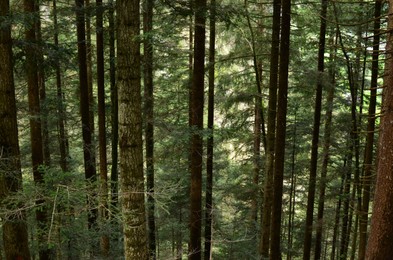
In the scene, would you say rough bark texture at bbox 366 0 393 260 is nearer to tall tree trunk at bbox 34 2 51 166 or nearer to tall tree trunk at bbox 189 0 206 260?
tall tree trunk at bbox 189 0 206 260

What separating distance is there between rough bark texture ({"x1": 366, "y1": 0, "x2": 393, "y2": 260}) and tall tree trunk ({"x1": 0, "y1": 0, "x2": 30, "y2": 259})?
534 cm

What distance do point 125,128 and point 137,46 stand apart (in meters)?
1.05

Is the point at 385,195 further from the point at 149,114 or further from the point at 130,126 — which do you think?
the point at 149,114

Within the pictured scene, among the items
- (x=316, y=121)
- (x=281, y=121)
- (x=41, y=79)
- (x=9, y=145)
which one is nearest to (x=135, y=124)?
(x=9, y=145)

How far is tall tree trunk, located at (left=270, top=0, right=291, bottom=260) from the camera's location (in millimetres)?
8375

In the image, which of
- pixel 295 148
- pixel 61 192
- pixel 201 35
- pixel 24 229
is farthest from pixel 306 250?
pixel 61 192

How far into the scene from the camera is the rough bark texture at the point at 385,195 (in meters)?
4.17

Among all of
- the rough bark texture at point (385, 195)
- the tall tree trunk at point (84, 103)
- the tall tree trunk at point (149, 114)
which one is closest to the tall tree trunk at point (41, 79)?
the tall tree trunk at point (84, 103)

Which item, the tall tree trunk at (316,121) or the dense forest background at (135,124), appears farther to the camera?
the tall tree trunk at (316,121)

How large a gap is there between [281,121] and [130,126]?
5335mm

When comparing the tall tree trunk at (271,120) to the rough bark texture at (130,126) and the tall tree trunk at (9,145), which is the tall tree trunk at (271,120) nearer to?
the rough bark texture at (130,126)

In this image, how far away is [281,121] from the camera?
8734mm

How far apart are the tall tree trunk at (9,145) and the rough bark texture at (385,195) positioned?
5.34 metres

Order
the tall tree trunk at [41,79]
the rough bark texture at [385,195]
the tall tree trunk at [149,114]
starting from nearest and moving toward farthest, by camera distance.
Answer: the rough bark texture at [385,195] → the tall tree trunk at [41,79] → the tall tree trunk at [149,114]
